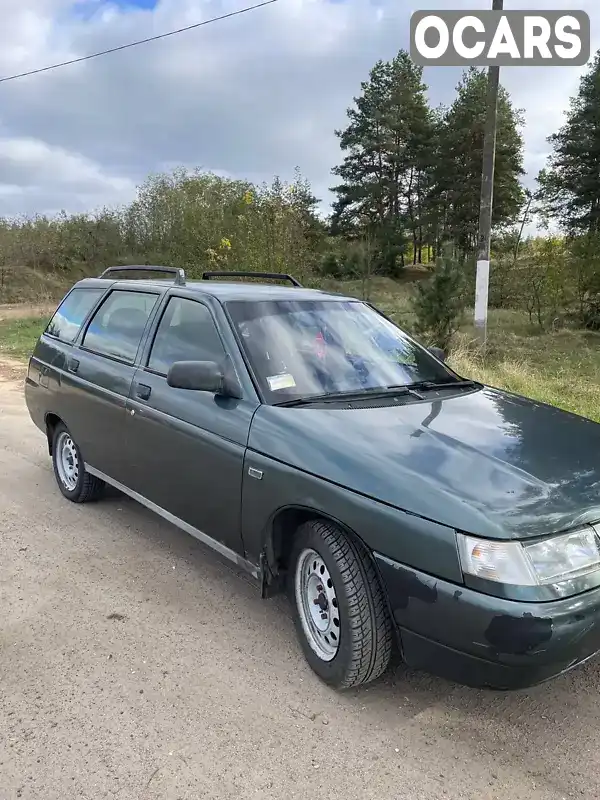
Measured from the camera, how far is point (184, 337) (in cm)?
385

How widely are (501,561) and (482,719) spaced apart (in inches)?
33.8

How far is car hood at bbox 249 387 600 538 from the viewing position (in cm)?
240

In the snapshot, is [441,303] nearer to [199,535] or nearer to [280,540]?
[199,535]

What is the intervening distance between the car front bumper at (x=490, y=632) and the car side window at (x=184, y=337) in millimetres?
1690

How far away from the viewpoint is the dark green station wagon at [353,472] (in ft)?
7.57

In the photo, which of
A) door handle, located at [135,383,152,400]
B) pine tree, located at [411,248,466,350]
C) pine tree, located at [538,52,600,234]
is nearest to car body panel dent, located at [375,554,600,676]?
door handle, located at [135,383,152,400]

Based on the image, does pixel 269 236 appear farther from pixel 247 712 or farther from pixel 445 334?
pixel 247 712

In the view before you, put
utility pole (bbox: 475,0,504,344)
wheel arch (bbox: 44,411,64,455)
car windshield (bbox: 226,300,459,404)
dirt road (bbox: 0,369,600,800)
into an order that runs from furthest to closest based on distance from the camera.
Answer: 1. utility pole (bbox: 475,0,504,344)
2. wheel arch (bbox: 44,411,64,455)
3. car windshield (bbox: 226,300,459,404)
4. dirt road (bbox: 0,369,600,800)

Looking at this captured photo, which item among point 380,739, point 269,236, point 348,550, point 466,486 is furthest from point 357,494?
point 269,236

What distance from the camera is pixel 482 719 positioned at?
8.84ft

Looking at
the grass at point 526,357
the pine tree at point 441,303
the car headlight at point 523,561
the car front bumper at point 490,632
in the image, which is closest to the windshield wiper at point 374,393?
the car front bumper at point 490,632

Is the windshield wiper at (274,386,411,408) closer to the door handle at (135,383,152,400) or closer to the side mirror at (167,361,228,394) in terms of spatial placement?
the side mirror at (167,361,228,394)

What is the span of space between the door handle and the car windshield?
0.74 meters

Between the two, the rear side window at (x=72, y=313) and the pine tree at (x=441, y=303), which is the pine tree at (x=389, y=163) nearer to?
the pine tree at (x=441, y=303)
